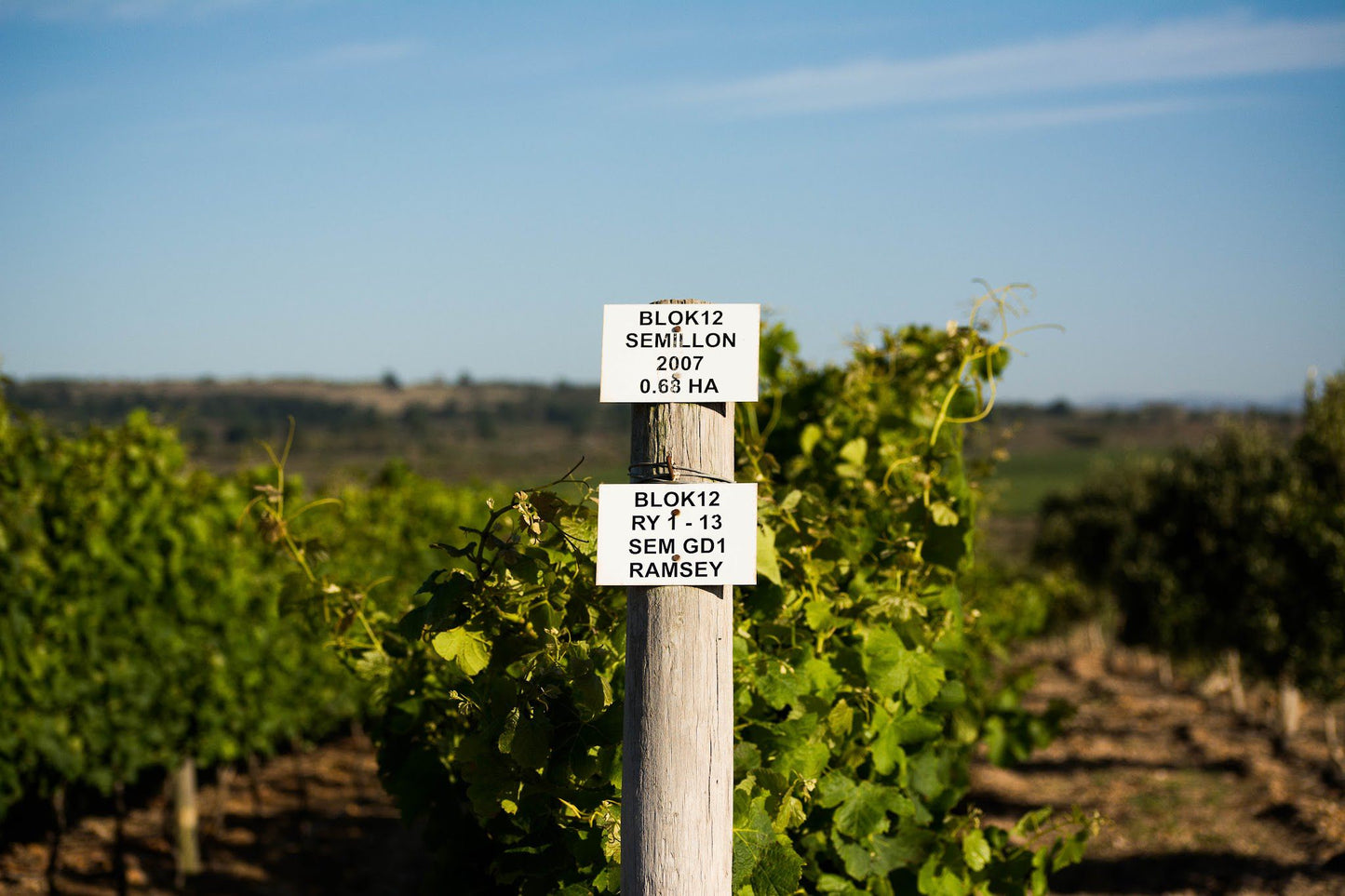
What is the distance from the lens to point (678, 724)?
195 centimetres

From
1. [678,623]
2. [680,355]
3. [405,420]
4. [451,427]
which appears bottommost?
[678,623]

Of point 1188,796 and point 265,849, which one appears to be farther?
point 1188,796

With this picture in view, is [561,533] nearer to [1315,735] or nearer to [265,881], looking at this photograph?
[265,881]

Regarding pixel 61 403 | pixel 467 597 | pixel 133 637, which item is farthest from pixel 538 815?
pixel 61 403

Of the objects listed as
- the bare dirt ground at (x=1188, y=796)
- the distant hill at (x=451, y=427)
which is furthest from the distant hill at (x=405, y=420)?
the bare dirt ground at (x=1188, y=796)

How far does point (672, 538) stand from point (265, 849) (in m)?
9.82

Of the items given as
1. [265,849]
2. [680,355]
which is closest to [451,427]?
[265,849]

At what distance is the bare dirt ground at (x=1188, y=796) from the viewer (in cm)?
891

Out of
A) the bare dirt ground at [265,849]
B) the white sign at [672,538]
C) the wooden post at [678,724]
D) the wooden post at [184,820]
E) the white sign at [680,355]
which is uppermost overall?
the white sign at [680,355]

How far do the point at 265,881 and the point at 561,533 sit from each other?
27.5 feet

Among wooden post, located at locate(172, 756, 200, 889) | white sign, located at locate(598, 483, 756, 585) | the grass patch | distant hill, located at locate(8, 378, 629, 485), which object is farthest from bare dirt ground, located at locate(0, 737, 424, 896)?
the grass patch

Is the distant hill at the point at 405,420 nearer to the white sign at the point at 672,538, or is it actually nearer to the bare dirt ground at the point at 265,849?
the bare dirt ground at the point at 265,849

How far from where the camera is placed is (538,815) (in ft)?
8.12

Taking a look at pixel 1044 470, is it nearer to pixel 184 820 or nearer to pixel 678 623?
pixel 184 820
